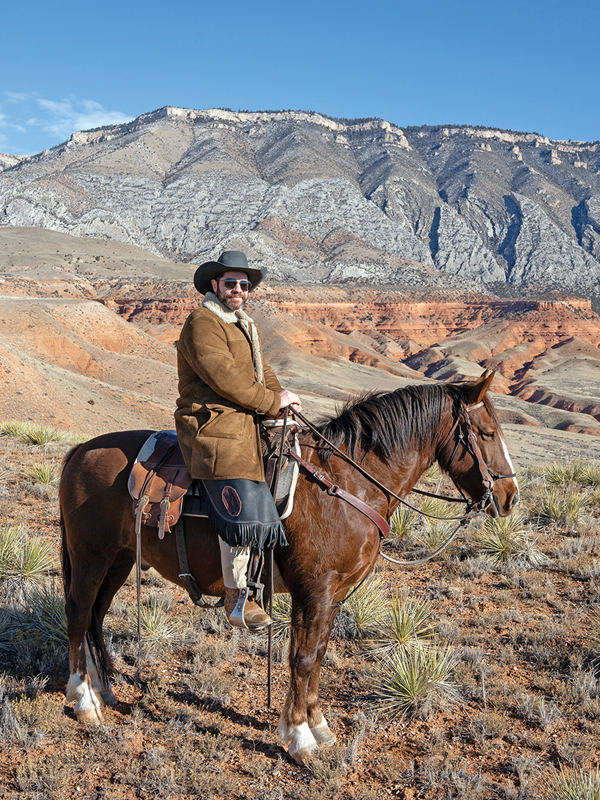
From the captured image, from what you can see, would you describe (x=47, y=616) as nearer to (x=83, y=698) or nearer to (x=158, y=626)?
(x=158, y=626)

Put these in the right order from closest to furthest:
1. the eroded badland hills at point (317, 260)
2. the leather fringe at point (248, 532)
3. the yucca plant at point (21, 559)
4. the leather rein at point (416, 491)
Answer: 1. the leather fringe at point (248, 532)
2. the leather rein at point (416, 491)
3. the yucca plant at point (21, 559)
4. the eroded badland hills at point (317, 260)

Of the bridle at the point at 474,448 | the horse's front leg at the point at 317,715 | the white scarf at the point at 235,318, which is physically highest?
the white scarf at the point at 235,318

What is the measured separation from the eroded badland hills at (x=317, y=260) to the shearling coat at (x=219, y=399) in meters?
19.1

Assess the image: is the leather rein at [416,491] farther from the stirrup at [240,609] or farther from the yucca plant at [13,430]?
the yucca plant at [13,430]

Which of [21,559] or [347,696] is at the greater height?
[21,559]

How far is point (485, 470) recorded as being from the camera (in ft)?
13.8

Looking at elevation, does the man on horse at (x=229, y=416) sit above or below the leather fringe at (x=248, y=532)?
above

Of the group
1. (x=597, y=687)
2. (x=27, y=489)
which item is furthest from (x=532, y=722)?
(x=27, y=489)

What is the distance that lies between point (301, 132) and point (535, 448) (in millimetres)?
155248

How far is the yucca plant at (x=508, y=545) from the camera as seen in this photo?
275 inches

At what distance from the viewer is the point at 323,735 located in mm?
3957

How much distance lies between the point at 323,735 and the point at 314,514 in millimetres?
1567

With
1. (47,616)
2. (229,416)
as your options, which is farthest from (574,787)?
(47,616)

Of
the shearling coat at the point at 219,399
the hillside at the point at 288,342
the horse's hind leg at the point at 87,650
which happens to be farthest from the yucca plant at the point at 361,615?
the hillside at the point at 288,342
